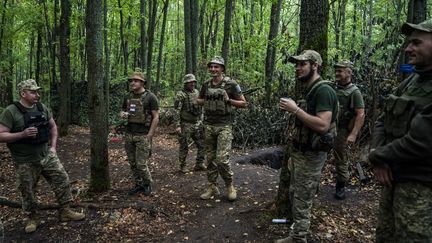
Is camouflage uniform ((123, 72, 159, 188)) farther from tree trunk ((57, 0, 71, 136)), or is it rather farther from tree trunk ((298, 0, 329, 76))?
tree trunk ((57, 0, 71, 136))

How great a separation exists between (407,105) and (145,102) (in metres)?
4.75

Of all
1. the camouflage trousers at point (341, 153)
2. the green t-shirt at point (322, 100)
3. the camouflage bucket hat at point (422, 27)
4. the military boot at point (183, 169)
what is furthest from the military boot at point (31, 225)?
the camouflage bucket hat at point (422, 27)

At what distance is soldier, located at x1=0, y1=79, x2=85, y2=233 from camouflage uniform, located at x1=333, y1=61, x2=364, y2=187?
4.72 m

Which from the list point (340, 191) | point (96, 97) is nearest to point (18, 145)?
point (96, 97)

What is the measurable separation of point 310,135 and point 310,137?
2 centimetres

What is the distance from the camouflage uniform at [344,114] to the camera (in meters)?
6.05

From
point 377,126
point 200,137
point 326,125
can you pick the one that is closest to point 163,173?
point 200,137

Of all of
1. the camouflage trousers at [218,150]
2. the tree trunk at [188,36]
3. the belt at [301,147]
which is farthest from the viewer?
the tree trunk at [188,36]

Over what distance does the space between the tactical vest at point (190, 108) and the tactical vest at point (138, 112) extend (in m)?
1.97

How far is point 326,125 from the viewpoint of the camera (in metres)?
3.71

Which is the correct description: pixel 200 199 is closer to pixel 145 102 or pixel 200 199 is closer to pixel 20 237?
pixel 145 102

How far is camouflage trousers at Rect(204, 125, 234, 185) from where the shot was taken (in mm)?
5906

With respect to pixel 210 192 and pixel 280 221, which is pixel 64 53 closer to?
pixel 210 192

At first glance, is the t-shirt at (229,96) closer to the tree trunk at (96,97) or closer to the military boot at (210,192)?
the military boot at (210,192)
